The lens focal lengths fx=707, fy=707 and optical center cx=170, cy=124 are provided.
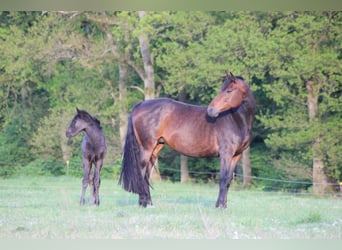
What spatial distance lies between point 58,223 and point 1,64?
457 inches

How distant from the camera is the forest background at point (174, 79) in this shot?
13.4m

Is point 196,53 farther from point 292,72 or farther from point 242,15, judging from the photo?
point 292,72

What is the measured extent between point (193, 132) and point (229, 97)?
0.60m

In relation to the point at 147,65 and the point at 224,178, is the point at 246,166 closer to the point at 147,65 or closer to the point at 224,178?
the point at 147,65

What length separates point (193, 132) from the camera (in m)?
7.77

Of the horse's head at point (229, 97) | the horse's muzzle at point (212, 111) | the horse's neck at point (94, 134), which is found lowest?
the horse's neck at point (94, 134)

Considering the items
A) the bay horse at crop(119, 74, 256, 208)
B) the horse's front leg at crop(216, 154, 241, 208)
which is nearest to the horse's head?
the bay horse at crop(119, 74, 256, 208)

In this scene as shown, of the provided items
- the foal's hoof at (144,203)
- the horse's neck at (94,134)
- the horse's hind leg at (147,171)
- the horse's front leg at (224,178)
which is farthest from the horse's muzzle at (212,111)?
the horse's neck at (94,134)

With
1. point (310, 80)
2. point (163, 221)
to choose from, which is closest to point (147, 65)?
point (310, 80)

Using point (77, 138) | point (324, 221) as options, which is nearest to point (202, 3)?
point (324, 221)

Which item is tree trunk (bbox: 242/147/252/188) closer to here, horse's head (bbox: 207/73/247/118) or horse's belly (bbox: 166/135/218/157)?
horse's belly (bbox: 166/135/218/157)

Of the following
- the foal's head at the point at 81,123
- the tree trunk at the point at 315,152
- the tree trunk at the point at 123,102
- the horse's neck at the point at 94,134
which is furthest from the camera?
the tree trunk at the point at 123,102

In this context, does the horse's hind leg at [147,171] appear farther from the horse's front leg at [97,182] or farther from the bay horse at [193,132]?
the horse's front leg at [97,182]

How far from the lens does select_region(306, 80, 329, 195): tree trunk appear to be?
13.1 m
